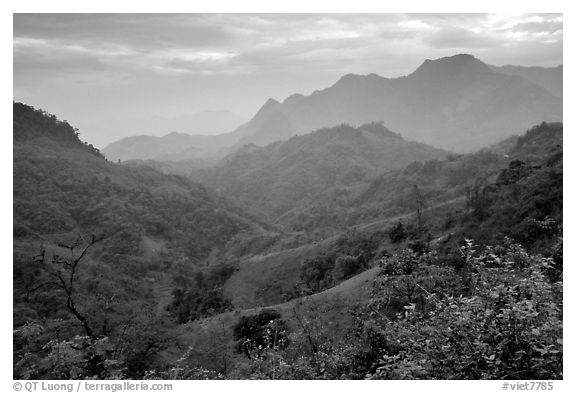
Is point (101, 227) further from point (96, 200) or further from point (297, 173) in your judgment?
point (297, 173)

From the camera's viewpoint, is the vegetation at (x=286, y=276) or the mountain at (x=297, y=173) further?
the mountain at (x=297, y=173)

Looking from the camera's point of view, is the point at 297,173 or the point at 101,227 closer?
the point at 101,227

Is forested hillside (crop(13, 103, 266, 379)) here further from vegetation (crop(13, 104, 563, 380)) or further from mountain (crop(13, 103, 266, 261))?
vegetation (crop(13, 104, 563, 380))

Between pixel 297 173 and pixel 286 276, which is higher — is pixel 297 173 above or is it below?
above

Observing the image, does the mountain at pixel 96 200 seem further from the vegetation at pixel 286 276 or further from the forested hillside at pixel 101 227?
the vegetation at pixel 286 276

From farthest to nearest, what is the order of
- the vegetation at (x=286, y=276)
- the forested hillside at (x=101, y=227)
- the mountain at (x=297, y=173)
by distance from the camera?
the mountain at (x=297, y=173) → the forested hillside at (x=101, y=227) → the vegetation at (x=286, y=276)

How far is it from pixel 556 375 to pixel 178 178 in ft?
422

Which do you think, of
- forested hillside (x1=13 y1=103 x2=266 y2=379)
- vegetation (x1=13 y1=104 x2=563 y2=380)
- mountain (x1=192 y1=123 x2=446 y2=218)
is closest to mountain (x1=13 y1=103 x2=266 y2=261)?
forested hillside (x1=13 y1=103 x2=266 y2=379)

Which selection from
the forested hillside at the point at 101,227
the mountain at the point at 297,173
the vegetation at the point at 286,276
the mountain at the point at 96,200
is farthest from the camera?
the mountain at the point at 297,173

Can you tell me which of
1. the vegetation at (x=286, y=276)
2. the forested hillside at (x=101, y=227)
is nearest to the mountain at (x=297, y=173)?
the vegetation at (x=286, y=276)

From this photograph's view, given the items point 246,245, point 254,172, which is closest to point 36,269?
point 246,245

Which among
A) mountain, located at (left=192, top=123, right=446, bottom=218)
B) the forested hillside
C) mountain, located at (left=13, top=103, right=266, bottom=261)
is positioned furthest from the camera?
mountain, located at (left=192, top=123, right=446, bottom=218)

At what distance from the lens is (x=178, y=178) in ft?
422

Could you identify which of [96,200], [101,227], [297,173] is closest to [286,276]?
[101,227]
